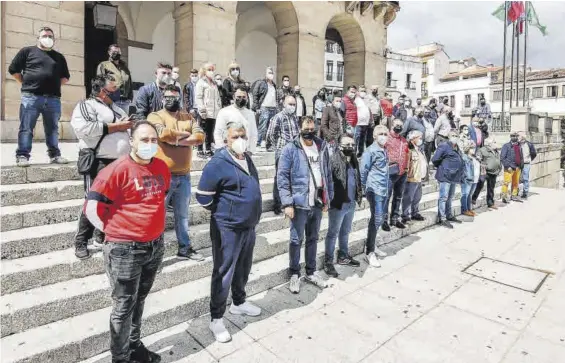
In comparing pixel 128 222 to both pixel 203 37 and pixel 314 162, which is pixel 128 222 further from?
pixel 203 37

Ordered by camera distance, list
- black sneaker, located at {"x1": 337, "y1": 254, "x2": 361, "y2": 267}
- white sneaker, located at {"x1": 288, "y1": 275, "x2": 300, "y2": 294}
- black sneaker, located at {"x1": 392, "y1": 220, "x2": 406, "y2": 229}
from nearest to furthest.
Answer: white sneaker, located at {"x1": 288, "y1": 275, "x2": 300, "y2": 294}, black sneaker, located at {"x1": 337, "y1": 254, "x2": 361, "y2": 267}, black sneaker, located at {"x1": 392, "y1": 220, "x2": 406, "y2": 229}

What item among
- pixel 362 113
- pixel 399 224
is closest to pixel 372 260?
pixel 399 224

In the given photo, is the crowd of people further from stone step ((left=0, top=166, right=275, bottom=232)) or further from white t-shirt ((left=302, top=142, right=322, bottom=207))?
stone step ((left=0, top=166, right=275, bottom=232))

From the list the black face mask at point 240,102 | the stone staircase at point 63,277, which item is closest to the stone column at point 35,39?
the stone staircase at point 63,277

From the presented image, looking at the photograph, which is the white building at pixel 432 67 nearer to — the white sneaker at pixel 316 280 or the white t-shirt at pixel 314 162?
the white t-shirt at pixel 314 162

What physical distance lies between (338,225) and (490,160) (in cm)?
676

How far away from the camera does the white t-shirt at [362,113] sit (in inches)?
345

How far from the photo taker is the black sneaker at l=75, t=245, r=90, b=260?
3672 millimetres

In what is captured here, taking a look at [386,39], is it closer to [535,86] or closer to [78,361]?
[78,361]

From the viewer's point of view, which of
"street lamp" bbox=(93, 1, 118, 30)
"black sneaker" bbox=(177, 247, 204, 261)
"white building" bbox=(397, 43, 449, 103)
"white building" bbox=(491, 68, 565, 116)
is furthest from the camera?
"white building" bbox=(397, 43, 449, 103)

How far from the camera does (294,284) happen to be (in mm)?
4426

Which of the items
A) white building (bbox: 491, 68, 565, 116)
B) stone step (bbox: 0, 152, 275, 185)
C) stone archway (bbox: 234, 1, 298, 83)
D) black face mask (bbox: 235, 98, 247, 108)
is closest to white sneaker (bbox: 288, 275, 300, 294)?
black face mask (bbox: 235, 98, 247, 108)

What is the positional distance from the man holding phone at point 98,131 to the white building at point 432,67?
188ft

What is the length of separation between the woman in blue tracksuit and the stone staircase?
508mm
